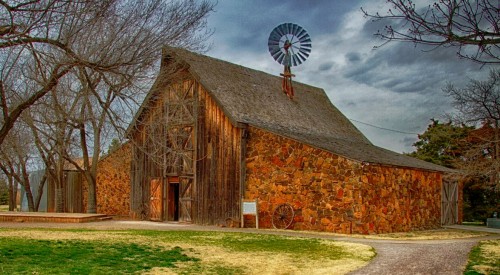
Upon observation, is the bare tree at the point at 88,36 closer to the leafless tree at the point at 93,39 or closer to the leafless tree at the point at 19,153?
the leafless tree at the point at 93,39

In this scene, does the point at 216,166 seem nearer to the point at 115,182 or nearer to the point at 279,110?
the point at 279,110

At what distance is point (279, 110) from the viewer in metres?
27.2

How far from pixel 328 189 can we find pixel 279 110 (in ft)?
24.5

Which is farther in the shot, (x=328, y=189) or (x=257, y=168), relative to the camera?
(x=257, y=168)

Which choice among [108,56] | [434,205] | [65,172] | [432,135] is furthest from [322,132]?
[108,56]

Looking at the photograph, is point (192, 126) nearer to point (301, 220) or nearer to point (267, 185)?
point (267, 185)

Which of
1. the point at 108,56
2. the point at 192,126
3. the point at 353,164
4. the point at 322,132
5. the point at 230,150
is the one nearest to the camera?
the point at 108,56

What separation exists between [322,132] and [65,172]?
1453 cm

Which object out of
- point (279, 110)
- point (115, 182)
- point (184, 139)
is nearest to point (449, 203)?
point (279, 110)

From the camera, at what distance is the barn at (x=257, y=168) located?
67.4 ft

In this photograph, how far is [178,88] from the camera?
25516 mm

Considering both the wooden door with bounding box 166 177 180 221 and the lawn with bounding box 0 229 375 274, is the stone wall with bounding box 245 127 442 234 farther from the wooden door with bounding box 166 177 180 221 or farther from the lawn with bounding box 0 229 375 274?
the wooden door with bounding box 166 177 180 221

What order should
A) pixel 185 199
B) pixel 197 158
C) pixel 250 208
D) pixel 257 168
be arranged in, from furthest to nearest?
pixel 185 199 → pixel 197 158 → pixel 257 168 → pixel 250 208

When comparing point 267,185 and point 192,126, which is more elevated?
point 192,126
